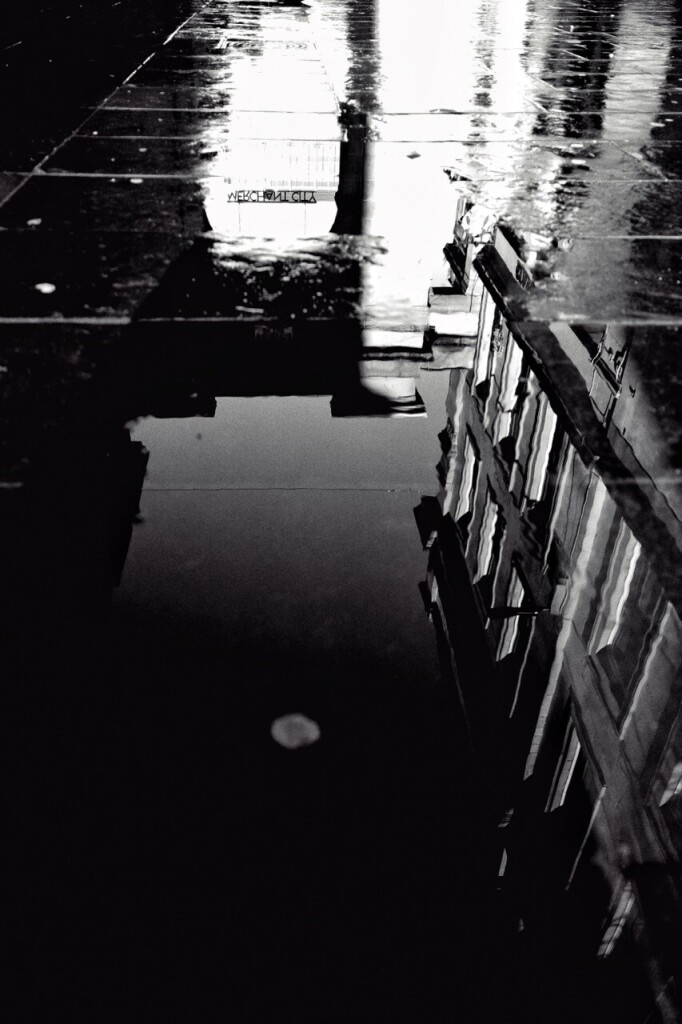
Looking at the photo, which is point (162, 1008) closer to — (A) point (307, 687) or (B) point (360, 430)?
(A) point (307, 687)

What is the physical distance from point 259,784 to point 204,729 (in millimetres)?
174

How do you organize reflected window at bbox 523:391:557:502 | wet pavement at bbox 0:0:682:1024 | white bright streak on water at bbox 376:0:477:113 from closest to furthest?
wet pavement at bbox 0:0:682:1024, reflected window at bbox 523:391:557:502, white bright streak on water at bbox 376:0:477:113

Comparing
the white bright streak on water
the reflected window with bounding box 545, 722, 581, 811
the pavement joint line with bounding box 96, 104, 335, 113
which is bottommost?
the reflected window with bounding box 545, 722, 581, 811

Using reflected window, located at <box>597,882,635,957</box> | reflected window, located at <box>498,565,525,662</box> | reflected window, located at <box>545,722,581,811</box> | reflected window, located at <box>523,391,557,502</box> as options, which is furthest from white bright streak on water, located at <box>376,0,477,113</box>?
reflected window, located at <box>597,882,635,957</box>

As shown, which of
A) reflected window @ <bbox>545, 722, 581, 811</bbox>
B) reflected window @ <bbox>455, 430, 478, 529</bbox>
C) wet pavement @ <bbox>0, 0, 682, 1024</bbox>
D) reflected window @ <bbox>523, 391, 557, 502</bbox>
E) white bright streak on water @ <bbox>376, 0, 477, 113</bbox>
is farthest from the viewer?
white bright streak on water @ <bbox>376, 0, 477, 113</bbox>

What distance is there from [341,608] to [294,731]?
1.27 ft

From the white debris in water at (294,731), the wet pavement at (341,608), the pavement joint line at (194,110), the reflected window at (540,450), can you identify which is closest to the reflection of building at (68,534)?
the wet pavement at (341,608)

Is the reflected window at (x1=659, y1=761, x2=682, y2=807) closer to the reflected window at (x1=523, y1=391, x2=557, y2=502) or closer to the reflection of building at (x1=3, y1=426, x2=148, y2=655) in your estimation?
the reflected window at (x1=523, y1=391, x2=557, y2=502)

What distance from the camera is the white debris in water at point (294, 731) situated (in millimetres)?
1733

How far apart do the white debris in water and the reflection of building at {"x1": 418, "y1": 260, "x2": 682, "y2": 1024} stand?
33 centimetres

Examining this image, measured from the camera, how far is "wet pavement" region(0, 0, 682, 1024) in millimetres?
1412

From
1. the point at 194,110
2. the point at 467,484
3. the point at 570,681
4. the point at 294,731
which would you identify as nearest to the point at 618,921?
the point at 570,681

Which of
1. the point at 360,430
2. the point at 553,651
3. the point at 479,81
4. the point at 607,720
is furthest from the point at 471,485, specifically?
the point at 479,81

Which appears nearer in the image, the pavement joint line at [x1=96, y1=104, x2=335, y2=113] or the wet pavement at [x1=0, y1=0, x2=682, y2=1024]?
the wet pavement at [x1=0, y1=0, x2=682, y2=1024]
